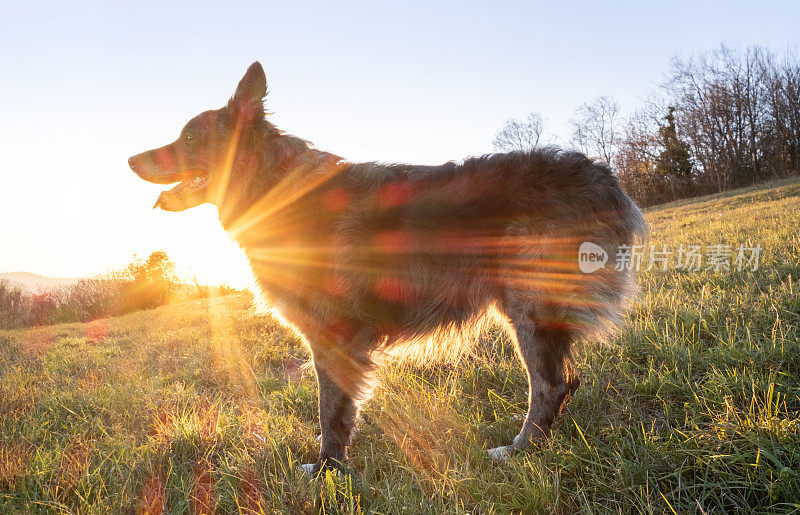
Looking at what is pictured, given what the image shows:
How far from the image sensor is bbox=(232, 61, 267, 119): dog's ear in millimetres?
3229

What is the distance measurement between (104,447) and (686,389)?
3813mm

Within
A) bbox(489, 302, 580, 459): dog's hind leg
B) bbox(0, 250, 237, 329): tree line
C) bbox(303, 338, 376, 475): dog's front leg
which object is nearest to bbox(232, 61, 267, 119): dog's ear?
bbox(303, 338, 376, 475): dog's front leg

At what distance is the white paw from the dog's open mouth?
2860 mm

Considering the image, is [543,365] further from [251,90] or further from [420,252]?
[251,90]

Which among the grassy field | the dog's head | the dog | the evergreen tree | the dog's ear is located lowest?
the grassy field

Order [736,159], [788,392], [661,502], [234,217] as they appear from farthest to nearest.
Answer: [736,159] → [234,217] → [788,392] → [661,502]

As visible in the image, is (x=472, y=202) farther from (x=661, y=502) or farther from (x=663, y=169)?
(x=663, y=169)

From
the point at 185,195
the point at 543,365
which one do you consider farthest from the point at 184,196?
the point at 543,365

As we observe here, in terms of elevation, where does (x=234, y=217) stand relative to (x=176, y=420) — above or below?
above

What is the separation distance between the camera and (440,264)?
2.79 m

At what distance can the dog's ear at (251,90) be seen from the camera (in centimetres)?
323

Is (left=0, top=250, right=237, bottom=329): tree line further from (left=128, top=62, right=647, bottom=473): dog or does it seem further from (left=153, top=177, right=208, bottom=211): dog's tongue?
(left=128, top=62, right=647, bottom=473): dog

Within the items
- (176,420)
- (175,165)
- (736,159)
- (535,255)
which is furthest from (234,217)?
(736,159)

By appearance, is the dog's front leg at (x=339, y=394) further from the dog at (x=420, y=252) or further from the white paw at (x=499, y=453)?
the white paw at (x=499, y=453)
